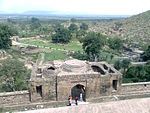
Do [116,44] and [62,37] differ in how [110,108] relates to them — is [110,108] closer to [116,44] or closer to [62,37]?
[116,44]

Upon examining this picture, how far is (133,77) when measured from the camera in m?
30.8

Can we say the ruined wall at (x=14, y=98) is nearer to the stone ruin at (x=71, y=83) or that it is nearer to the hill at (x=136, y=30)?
the stone ruin at (x=71, y=83)

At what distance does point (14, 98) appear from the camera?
47.6 feet

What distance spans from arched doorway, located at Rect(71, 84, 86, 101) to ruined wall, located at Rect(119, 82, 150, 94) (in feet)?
6.60

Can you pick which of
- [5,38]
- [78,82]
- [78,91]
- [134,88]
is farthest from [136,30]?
[78,82]

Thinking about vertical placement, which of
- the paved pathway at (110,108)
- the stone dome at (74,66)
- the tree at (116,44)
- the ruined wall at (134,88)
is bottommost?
the tree at (116,44)

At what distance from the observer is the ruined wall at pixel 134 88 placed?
52.1 feet

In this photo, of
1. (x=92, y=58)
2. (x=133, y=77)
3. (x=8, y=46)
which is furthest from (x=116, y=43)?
(x=133, y=77)

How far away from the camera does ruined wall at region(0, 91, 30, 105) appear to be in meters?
14.4

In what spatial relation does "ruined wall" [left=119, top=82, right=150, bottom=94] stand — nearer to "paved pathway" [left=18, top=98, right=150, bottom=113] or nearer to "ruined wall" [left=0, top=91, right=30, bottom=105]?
"paved pathway" [left=18, top=98, right=150, bottom=113]

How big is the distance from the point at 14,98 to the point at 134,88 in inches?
254

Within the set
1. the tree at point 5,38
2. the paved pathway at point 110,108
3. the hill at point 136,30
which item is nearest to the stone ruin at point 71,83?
the paved pathway at point 110,108

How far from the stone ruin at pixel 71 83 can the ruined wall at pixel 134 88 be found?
0.35 m

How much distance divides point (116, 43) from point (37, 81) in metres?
50.0
